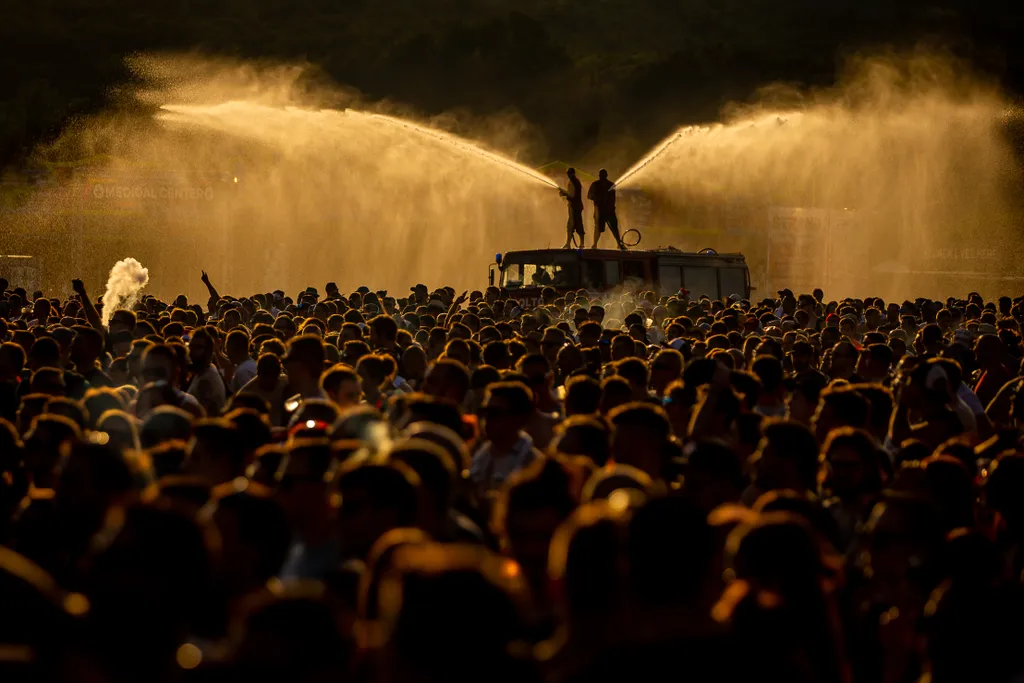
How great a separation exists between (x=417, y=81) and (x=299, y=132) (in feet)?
153

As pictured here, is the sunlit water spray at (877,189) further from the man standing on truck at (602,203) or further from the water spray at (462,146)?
the man standing on truck at (602,203)

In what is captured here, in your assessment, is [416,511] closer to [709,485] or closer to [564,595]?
[564,595]

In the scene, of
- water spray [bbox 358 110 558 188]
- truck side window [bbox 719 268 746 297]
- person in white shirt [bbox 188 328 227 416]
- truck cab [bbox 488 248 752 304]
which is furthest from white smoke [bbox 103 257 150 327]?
truck side window [bbox 719 268 746 297]

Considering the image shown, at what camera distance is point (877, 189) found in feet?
222

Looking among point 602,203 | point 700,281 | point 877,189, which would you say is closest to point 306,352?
point 602,203

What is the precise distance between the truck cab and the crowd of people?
48.9 ft

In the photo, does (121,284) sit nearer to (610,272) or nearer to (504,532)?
(610,272)

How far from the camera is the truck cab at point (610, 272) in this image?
25203 millimetres

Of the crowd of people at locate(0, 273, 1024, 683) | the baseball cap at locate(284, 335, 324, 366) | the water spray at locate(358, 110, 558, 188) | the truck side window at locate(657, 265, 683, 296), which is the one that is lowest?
the crowd of people at locate(0, 273, 1024, 683)

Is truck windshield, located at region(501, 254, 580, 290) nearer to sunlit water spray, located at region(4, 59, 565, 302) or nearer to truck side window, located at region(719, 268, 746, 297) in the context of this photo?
truck side window, located at region(719, 268, 746, 297)

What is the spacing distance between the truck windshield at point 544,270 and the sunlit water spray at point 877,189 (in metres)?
25.1

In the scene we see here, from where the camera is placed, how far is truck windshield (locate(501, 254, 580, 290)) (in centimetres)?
2520

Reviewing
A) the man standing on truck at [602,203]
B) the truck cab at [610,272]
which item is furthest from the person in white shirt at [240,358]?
the man standing on truck at [602,203]

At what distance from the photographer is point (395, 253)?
190 feet
